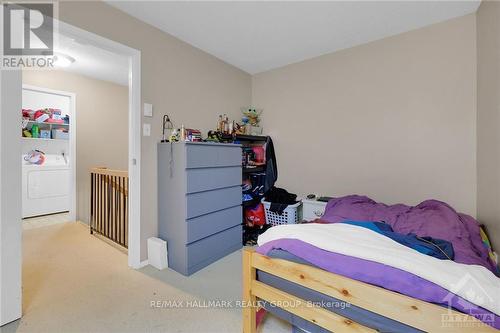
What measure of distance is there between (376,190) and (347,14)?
175 centimetres

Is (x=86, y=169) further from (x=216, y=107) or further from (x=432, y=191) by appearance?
(x=432, y=191)

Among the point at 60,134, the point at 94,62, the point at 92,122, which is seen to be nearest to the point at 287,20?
the point at 94,62

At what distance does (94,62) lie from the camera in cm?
294

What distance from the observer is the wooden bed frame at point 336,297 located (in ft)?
2.44

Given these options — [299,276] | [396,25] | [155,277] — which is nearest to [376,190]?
[396,25]

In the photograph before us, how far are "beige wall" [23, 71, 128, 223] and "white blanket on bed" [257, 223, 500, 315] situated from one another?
143 inches

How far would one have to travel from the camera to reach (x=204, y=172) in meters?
2.09

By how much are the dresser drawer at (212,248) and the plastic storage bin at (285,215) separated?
1.45ft

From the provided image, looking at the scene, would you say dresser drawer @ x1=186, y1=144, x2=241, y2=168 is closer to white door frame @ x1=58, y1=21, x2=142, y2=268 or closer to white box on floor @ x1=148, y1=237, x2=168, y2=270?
white door frame @ x1=58, y1=21, x2=142, y2=268

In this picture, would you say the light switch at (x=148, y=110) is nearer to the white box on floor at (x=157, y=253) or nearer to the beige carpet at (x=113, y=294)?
the white box on floor at (x=157, y=253)

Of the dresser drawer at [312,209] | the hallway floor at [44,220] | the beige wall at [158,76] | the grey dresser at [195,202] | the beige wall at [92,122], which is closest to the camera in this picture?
the beige wall at [158,76]

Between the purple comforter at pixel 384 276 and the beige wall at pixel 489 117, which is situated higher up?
the beige wall at pixel 489 117

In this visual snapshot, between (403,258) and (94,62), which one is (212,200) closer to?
(403,258)

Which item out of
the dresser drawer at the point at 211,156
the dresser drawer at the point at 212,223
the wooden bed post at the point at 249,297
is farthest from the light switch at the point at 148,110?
the wooden bed post at the point at 249,297
